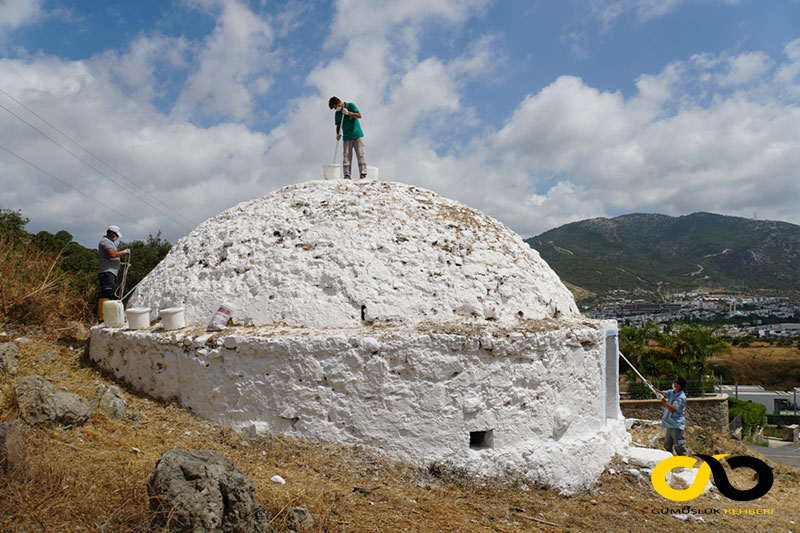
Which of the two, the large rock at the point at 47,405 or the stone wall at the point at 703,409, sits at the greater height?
the large rock at the point at 47,405

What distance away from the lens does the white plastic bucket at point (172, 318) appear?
21.5 ft

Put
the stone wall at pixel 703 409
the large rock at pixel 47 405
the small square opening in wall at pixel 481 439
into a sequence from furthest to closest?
1. the stone wall at pixel 703 409
2. the small square opening in wall at pixel 481 439
3. the large rock at pixel 47 405

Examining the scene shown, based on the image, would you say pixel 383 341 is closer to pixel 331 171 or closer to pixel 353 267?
pixel 353 267

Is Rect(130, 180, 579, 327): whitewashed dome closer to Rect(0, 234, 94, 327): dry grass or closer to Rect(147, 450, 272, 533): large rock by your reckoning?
Rect(0, 234, 94, 327): dry grass

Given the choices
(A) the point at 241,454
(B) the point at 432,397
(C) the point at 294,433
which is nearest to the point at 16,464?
(A) the point at 241,454

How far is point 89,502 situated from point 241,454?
1.88m

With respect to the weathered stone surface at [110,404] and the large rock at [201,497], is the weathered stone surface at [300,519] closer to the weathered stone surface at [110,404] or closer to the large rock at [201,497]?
the large rock at [201,497]

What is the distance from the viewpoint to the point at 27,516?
3.26 metres

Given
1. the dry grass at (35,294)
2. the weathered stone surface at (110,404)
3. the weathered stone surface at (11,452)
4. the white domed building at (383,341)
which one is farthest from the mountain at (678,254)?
the weathered stone surface at (11,452)

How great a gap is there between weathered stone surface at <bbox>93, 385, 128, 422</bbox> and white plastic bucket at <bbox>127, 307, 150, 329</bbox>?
46.1 inches

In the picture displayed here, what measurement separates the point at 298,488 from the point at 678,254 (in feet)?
406

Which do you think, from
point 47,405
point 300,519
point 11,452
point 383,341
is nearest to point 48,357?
point 47,405

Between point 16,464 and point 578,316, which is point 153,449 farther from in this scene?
point 578,316

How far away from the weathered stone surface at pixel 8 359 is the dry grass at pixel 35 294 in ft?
7.46
